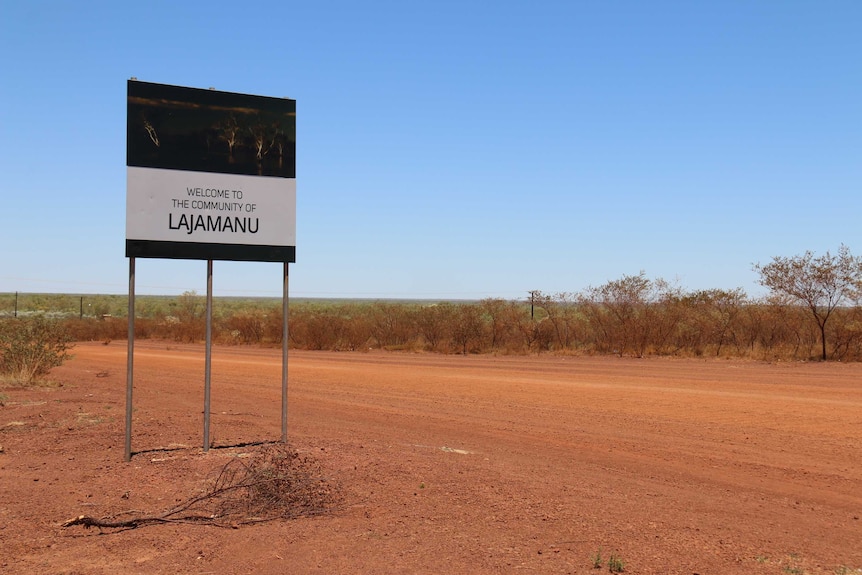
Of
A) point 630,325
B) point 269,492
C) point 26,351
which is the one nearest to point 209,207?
point 269,492

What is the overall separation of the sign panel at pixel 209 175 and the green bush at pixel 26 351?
11.0 metres

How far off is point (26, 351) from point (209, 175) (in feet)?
37.2

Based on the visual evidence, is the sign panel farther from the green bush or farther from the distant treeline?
the distant treeline

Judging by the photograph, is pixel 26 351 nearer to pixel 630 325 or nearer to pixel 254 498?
pixel 254 498

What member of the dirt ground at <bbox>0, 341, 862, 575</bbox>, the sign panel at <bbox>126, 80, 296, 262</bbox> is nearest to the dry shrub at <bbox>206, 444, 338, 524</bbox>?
the dirt ground at <bbox>0, 341, 862, 575</bbox>

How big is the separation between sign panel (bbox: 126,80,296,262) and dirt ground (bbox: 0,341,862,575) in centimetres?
277

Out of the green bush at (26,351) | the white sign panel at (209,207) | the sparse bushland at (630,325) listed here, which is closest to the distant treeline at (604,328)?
the sparse bushland at (630,325)

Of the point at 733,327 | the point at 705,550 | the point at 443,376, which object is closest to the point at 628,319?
the point at 733,327

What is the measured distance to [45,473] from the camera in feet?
31.2

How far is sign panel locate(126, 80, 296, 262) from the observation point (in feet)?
33.0

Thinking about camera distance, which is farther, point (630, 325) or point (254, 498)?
point (630, 325)

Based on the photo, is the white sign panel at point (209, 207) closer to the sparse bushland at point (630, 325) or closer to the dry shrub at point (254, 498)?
the dry shrub at point (254, 498)

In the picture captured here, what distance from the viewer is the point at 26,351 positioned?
62.3 feet

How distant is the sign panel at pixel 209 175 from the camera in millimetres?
10062
